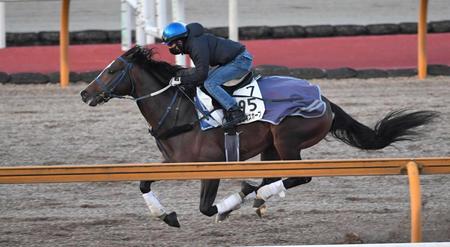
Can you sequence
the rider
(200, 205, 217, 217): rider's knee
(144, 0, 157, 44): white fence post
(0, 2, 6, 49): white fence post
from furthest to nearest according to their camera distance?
(0, 2, 6, 49): white fence post
(144, 0, 157, 44): white fence post
the rider
(200, 205, 217, 217): rider's knee

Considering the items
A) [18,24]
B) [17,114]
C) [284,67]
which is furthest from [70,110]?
[18,24]

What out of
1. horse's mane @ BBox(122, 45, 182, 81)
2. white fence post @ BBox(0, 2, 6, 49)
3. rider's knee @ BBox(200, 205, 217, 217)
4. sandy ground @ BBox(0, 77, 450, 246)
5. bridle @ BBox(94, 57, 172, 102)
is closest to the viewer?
sandy ground @ BBox(0, 77, 450, 246)

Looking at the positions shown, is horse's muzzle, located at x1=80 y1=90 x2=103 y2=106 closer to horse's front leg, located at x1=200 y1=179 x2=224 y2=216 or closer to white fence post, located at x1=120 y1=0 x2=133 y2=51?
horse's front leg, located at x1=200 y1=179 x2=224 y2=216

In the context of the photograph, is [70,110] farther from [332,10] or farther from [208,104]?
[332,10]

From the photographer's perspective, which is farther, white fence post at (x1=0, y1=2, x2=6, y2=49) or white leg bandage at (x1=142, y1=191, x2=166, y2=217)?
white fence post at (x1=0, y1=2, x2=6, y2=49)

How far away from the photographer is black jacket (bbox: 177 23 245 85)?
26.0ft

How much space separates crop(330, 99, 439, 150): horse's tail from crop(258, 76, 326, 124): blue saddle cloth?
1.18ft

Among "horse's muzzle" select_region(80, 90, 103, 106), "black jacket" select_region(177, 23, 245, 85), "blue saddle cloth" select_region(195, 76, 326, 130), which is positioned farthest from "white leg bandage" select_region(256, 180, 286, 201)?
"horse's muzzle" select_region(80, 90, 103, 106)

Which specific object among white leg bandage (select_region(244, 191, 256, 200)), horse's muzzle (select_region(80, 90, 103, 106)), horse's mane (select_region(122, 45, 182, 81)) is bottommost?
white leg bandage (select_region(244, 191, 256, 200))

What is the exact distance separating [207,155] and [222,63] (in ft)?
2.33

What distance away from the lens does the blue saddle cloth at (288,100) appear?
316 inches

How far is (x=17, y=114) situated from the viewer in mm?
12445

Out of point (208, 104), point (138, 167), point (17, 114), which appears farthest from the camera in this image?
point (17, 114)

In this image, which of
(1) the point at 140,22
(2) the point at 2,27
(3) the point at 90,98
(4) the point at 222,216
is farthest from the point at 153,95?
(2) the point at 2,27
